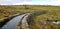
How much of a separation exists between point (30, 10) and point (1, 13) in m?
14.2

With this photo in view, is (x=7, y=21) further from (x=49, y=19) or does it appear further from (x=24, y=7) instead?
(x=24, y=7)

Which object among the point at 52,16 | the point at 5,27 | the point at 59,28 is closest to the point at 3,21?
the point at 5,27

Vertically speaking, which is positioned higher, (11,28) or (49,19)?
(11,28)

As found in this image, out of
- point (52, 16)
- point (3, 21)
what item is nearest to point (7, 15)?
point (3, 21)

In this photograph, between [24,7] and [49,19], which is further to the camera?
A: [24,7]

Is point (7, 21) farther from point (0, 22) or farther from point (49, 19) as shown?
point (49, 19)

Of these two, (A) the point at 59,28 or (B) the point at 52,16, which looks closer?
(A) the point at 59,28

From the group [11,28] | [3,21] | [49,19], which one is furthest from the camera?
[49,19]

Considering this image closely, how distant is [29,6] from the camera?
40.5 metres

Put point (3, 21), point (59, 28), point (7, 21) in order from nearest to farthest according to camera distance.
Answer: point (3, 21) < point (7, 21) < point (59, 28)

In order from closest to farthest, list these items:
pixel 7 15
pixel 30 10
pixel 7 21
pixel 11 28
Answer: pixel 11 28, pixel 7 21, pixel 7 15, pixel 30 10

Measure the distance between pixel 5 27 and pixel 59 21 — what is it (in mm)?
17700

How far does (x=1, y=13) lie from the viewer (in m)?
24.6

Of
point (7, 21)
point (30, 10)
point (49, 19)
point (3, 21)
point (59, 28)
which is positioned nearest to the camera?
point (3, 21)
